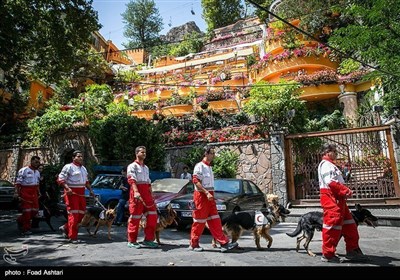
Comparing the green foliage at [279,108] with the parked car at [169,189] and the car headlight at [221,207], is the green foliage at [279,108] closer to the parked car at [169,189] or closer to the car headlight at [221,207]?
the parked car at [169,189]

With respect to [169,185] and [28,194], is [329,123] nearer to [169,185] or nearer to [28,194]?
[169,185]

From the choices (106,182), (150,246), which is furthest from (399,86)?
(106,182)

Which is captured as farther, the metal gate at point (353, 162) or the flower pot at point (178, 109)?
the flower pot at point (178, 109)

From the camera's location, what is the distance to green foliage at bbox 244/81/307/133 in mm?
14781

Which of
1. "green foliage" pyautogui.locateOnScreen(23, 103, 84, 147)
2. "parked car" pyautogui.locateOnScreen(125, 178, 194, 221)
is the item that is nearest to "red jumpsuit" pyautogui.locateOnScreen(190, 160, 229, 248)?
"parked car" pyautogui.locateOnScreen(125, 178, 194, 221)

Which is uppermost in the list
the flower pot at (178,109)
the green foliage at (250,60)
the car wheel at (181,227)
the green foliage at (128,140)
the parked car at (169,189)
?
the green foliage at (250,60)

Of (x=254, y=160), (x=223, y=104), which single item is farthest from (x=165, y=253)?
(x=223, y=104)

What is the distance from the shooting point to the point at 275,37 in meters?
23.2

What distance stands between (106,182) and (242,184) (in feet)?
16.0

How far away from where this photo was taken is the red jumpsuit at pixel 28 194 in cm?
744

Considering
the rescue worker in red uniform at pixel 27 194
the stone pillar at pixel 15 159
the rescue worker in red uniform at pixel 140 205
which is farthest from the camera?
the stone pillar at pixel 15 159

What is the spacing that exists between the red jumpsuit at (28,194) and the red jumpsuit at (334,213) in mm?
6793

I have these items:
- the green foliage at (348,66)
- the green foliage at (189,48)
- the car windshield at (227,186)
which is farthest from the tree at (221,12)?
the car windshield at (227,186)
